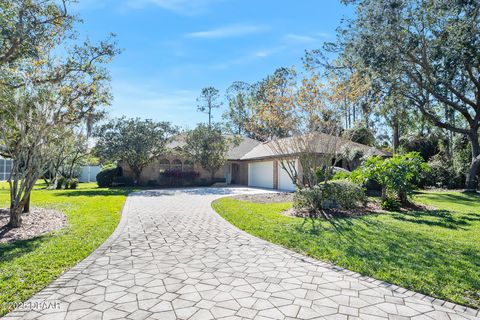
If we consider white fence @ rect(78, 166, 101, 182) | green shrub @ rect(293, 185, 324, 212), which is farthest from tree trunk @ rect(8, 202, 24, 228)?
white fence @ rect(78, 166, 101, 182)

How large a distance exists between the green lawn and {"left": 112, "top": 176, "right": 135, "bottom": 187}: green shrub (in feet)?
59.1

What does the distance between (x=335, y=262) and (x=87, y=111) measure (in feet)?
36.3

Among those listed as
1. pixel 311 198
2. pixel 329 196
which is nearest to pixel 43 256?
pixel 311 198

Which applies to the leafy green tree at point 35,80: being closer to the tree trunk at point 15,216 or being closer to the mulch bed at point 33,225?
the tree trunk at point 15,216

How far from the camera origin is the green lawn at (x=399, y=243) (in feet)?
15.5

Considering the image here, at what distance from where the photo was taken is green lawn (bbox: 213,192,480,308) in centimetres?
471

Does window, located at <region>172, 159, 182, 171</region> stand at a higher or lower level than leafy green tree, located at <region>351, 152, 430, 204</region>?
higher

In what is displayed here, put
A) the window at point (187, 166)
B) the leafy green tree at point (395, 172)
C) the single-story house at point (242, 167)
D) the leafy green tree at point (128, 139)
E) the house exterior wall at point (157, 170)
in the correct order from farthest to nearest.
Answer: the window at point (187, 166), the house exterior wall at point (157, 170), the single-story house at point (242, 167), the leafy green tree at point (128, 139), the leafy green tree at point (395, 172)

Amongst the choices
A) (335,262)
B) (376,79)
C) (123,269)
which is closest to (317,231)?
(335,262)

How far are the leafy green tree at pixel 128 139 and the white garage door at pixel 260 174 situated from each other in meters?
8.83

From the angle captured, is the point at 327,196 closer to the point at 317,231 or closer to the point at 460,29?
the point at 317,231

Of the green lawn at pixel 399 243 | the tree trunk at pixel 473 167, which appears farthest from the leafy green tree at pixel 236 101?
the green lawn at pixel 399 243

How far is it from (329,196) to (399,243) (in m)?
4.36

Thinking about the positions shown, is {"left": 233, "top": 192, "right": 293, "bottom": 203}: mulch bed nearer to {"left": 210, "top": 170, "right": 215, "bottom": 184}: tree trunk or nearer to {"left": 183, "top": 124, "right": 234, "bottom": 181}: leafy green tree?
{"left": 183, "top": 124, "right": 234, "bottom": 181}: leafy green tree
